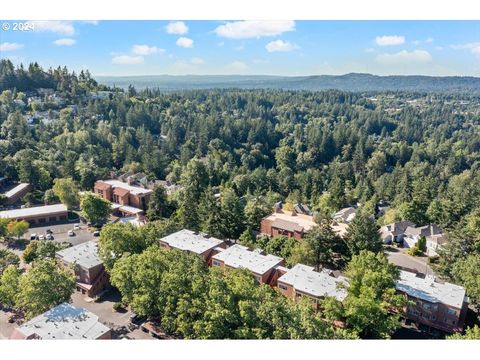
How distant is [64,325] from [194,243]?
1156 cm

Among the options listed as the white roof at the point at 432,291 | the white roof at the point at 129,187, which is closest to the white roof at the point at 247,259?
the white roof at the point at 432,291

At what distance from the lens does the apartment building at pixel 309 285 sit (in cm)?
2145

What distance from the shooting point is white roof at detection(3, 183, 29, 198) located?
41594mm

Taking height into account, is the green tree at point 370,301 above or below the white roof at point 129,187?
above

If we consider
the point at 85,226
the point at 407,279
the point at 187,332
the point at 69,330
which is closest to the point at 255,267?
the point at 187,332

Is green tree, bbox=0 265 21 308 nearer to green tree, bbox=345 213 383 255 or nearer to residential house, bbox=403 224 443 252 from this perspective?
green tree, bbox=345 213 383 255

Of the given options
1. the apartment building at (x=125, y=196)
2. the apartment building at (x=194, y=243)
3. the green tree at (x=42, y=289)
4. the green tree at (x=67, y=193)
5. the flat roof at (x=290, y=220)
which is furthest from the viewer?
the apartment building at (x=125, y=196)

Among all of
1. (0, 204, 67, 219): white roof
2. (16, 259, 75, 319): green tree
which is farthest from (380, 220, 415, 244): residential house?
(0, 204, 67, 219): white roof

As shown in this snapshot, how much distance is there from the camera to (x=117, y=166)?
5809cm

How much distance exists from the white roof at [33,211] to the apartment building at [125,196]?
5.14 m

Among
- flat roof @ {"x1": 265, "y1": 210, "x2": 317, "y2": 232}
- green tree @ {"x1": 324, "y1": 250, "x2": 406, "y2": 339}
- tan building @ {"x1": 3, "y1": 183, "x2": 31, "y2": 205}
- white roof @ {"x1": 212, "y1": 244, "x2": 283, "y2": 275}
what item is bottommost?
flat roof @ {"x1": 265, "y1": 210, "x2": 317, "y2": 232}

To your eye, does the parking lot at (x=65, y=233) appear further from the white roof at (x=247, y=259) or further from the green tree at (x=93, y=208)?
the white roof at (x=247, y=259)

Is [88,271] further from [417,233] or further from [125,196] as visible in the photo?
[417,233]

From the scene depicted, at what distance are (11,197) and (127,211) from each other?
1306 centimetres
